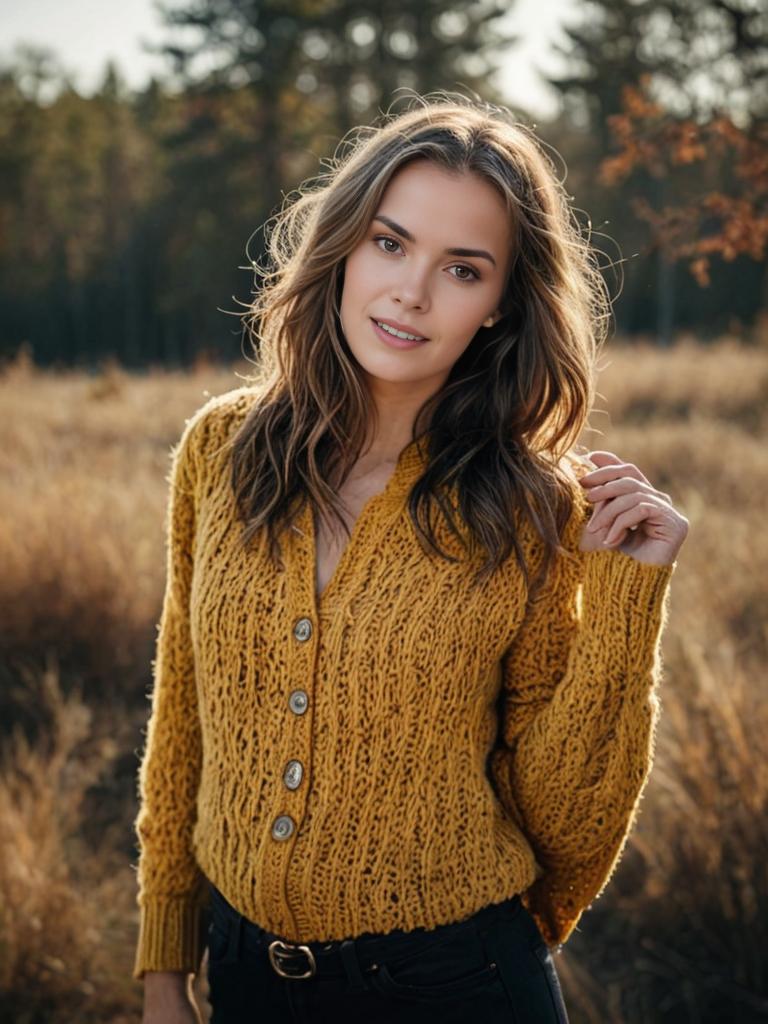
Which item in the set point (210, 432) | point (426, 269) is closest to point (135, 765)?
point (210, 432)

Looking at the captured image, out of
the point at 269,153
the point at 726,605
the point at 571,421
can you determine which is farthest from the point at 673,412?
the point at 269,153

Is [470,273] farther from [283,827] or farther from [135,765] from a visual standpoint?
[135,765]

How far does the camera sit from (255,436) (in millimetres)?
1863

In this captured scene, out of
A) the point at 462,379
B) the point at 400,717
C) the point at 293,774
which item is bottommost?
the point at 293,774

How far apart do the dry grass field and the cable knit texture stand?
2.30ft

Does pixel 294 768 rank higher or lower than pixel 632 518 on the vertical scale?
lower

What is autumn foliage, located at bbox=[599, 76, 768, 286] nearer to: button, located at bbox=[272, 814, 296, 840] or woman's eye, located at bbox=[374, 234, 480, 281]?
woman's eye, located at bbox=[374, 234, 480, 281]

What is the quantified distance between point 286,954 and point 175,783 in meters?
0.41

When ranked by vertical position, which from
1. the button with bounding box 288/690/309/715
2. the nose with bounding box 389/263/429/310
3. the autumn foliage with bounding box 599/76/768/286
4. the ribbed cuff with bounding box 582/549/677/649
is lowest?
the button with bounding box 288/690/309/715

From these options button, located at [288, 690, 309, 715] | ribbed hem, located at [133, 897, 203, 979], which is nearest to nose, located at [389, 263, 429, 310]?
button, located at [288, 690, 309, 715]

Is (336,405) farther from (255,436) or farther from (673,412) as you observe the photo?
(673,412)

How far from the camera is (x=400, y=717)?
64.5 inches

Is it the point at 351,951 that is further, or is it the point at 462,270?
the point at 462,270

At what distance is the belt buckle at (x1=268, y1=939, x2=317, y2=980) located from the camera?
1.62 metres
